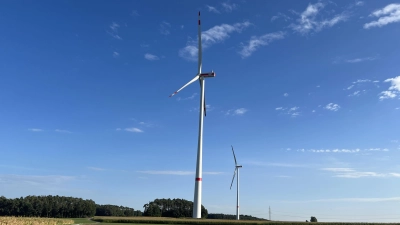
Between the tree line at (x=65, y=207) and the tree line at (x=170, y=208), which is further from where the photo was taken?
the tree line at (x=170, y=208)

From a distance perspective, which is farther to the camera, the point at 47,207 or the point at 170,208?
the point at 170,208

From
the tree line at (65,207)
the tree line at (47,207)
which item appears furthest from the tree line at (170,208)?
the tree line at (47,207)

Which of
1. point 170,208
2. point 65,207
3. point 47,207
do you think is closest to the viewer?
point 47,207

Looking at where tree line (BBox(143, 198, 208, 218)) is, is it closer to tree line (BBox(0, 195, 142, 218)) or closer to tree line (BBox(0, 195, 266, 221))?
tree line (BBox(0, 195, 266, 221))

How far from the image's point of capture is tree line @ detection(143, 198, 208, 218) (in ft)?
544

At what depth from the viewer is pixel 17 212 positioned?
513ft

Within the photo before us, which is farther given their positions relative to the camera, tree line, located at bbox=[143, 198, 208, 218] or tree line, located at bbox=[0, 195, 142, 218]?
tree line, located at bbox=[143, 198, 208, 218]

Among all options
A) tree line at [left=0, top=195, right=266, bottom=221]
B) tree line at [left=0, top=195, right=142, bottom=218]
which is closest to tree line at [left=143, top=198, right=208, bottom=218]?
tree line at [left=0, top=195, right=266, bottom=221]

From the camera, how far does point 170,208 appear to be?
175 meters

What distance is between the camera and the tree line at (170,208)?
166 metres

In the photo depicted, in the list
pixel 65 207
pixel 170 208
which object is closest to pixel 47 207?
pixel 65 207

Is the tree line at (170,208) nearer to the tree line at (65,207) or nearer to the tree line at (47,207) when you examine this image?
the tree line at (65,207)

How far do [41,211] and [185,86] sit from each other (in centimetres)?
12058

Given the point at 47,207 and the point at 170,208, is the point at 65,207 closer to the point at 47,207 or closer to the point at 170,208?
the point at 47,207
